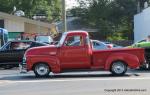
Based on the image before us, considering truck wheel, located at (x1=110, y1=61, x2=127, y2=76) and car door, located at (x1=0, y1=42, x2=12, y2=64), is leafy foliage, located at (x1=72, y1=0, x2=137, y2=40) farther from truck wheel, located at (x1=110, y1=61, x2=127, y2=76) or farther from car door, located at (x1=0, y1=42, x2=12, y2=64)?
truck wheel, located at (x1=110, y1=61, x2=127, y2=76)

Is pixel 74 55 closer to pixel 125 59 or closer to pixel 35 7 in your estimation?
pixel 125 59

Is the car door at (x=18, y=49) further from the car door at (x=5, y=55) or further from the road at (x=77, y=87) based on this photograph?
the road at (x=77, y=87)

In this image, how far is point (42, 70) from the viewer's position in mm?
22062

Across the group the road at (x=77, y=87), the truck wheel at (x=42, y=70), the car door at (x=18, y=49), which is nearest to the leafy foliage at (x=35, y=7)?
the car door at (x=18, y=49)

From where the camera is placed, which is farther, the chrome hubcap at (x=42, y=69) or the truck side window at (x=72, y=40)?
the chrome hubcap at (x=42, y=69)

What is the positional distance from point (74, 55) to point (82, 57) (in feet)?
1.14

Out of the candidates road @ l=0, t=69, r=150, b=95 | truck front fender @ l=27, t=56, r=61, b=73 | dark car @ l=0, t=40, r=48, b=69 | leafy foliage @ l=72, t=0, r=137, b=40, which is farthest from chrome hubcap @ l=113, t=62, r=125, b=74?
leafy foliage @ l=72, t=0, r=137, b=40

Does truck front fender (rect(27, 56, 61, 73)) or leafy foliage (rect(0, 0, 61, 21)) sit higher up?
leafy foliage (rect(0, 0, 61, 21))

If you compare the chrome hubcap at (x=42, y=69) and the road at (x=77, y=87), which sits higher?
the chrome hubcap at (x=42, y=69)

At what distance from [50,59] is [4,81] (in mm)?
2330

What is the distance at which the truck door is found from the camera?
21859mm

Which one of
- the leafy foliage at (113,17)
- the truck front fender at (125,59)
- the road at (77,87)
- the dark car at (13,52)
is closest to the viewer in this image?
the road at (77,87)

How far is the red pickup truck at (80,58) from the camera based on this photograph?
21844mm

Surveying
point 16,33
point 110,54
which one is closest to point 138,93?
point 110,54
